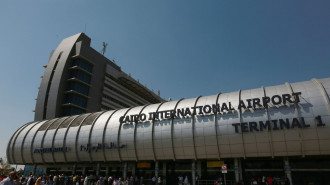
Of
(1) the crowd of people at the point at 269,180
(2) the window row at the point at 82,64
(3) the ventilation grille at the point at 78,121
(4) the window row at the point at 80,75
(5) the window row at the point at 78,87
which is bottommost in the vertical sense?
(1) the crowd of people at the point at 269,180

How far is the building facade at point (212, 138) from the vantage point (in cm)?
2564

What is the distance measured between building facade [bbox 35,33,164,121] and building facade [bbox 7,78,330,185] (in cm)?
2712

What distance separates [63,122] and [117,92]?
153 feet

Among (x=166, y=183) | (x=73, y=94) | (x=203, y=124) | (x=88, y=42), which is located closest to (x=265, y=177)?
(x=203, y=124)

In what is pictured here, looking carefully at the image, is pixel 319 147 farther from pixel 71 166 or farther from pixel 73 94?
pixel 73 94

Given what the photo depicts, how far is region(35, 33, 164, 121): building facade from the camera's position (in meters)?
68.6

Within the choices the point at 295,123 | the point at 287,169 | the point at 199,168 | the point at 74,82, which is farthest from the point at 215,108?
the point at 74,82

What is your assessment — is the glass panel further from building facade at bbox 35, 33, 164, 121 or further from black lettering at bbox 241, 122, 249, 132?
black lettering at bbox 241, 122, 249, 132

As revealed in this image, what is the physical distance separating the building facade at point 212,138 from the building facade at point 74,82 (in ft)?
89.0

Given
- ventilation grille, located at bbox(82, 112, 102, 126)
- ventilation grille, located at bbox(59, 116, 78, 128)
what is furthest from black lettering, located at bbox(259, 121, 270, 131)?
ventilation grille, located at bbox(59, 116, 78, 128)

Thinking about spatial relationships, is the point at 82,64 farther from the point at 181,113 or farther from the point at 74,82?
the point at 181,113

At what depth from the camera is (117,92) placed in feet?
300

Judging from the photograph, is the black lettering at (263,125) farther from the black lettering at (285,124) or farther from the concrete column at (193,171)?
the concrete column at (193,171)

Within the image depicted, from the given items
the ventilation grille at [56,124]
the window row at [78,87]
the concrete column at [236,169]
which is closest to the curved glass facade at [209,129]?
the concrete column at [236,169]
